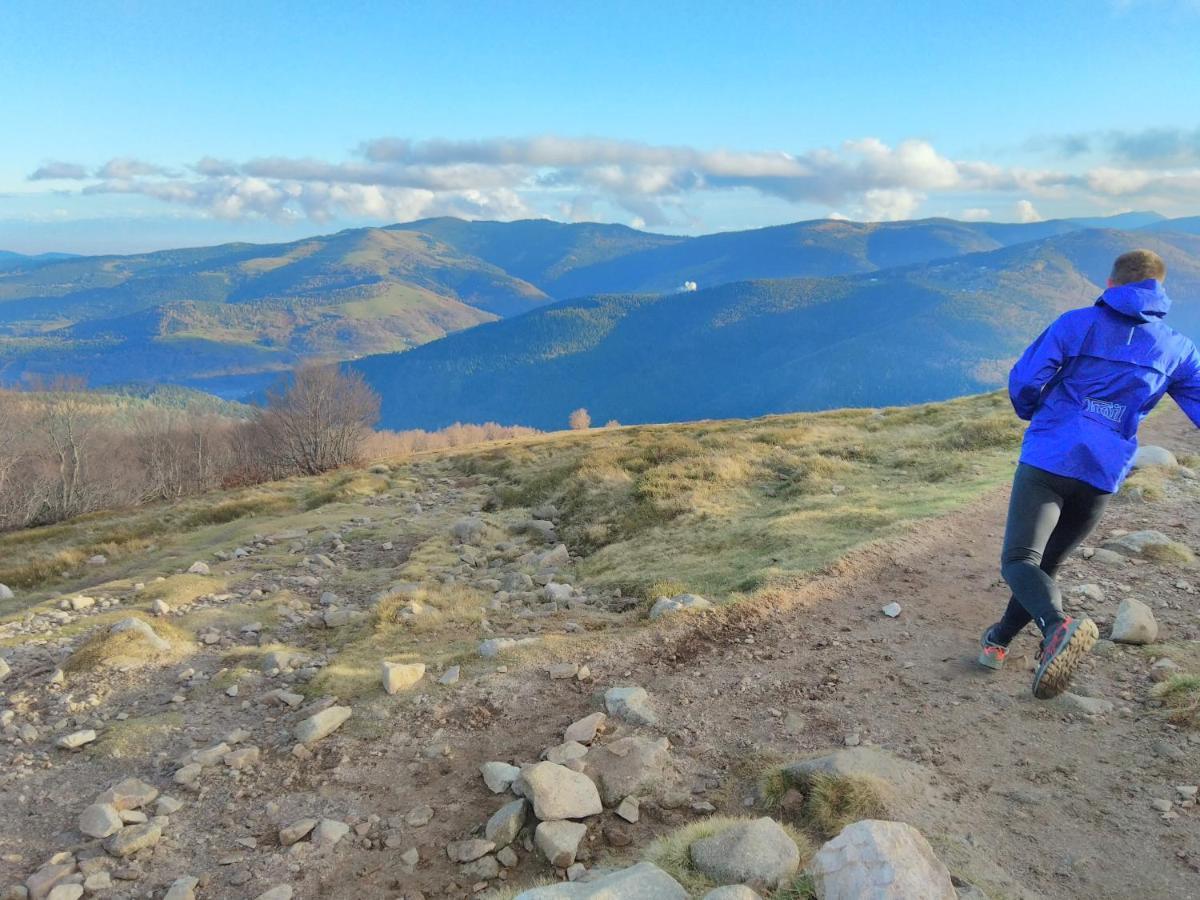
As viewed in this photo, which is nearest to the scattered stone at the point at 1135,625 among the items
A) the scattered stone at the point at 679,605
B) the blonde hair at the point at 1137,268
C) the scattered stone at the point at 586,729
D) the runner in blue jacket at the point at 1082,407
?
the runner in blue jacket at the point at 1082,407

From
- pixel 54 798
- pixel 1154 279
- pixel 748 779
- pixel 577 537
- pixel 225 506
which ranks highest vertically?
pixel 1154 279

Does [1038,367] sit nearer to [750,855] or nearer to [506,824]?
[750,855]

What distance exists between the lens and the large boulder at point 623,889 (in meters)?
4.16

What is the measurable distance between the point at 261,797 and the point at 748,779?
4.26 metres

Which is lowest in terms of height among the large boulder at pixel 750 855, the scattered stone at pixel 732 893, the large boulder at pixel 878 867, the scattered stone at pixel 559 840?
the scattered stone at pixel 559 840

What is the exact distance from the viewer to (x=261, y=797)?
625cm

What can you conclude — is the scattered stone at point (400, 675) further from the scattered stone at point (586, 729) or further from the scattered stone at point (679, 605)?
the scattered stone at point (679, 605)

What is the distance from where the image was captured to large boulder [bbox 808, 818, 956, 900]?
3.88 metres

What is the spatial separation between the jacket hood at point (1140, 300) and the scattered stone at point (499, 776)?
21.4 feet

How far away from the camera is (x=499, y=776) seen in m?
6.18

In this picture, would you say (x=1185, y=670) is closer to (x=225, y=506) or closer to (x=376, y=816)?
(x=376, y=816)

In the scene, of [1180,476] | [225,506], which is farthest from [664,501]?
[225,506]

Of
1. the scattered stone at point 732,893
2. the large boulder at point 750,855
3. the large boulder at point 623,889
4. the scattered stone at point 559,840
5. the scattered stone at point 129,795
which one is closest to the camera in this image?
the scattered stone at point 732,893

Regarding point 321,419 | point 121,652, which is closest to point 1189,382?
point 121,652
